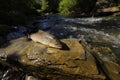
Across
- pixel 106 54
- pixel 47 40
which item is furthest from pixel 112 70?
pixel 106 54

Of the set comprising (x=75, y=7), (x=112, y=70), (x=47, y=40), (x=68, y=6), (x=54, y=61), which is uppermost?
(x=47, y=40)

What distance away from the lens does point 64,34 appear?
15.7 meters

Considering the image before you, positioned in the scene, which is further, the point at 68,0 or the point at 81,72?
the point at 68,0

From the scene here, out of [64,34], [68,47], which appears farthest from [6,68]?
[64,34]

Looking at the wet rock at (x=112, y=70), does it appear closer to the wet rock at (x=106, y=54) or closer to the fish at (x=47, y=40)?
the fish at (x=47, y=40)

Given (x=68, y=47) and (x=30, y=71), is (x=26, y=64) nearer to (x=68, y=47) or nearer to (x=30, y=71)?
(x=30, y=71)

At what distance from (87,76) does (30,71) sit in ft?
6.78

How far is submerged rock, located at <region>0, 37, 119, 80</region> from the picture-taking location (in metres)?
7.14

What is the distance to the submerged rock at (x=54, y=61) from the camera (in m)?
7.14

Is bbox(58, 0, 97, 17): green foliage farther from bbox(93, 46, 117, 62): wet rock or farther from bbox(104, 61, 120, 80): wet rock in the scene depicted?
bbox(104, 61, 120, 80): wet rock

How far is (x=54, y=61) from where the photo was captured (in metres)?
7.39

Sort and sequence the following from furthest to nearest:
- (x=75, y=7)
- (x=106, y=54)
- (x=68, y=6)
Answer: (x=75, y=7) → (x=68, y=6) → (x=106, y=54)

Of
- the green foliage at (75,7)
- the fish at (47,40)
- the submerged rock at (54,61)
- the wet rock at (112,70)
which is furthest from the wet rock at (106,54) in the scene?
the green foliage at (75,7)

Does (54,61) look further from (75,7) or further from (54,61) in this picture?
(75,7)
